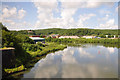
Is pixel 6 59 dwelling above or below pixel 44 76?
above

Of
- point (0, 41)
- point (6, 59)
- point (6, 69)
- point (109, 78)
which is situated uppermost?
point (0, 41)

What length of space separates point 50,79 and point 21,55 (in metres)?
9.55

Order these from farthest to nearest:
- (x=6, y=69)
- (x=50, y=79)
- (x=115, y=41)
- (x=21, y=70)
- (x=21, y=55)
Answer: (x=115, y=41)
(x=21, y=55)
(x=21, y=70)
(x=6, y=69)
(x=50, y=79)

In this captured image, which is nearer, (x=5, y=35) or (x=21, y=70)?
(x=21, y=70)

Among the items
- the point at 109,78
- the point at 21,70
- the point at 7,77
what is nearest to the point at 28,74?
the point at 21,70

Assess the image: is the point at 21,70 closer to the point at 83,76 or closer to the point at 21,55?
the point at 21,55

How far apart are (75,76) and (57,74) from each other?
2.72 meters

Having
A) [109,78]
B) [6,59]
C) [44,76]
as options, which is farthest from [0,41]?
[109,78]

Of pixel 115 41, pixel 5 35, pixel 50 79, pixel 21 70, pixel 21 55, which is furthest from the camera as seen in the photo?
pixel 115 41

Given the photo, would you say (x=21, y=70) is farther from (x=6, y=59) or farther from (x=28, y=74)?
(x=6, y=59)

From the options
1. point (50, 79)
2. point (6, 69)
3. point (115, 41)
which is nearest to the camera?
point (50, 79)

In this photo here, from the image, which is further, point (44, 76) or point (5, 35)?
point (5, 35)

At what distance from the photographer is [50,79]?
14781 mm

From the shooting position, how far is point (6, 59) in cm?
→ 1595
